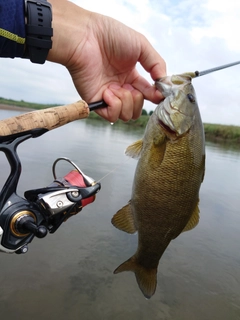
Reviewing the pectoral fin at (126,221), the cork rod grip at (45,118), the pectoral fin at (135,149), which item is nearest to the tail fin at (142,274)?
the pectoral fin at (126,221)

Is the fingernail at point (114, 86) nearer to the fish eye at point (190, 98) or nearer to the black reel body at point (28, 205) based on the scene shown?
the fish eye at point (190, 98)

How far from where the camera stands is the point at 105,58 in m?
2.58

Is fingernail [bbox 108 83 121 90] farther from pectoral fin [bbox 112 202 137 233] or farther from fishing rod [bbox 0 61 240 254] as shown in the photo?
pectoral fin [bbox 112 202 137 233]

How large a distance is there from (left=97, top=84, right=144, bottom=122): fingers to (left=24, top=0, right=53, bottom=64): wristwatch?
1.94 ft

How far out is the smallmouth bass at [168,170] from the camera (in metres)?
1.98

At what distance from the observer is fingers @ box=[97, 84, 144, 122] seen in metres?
2.44

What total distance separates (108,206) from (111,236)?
115cm

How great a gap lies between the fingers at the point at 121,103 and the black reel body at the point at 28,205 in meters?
0.70

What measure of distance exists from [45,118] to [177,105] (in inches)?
33.9

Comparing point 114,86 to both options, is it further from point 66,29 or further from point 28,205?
point 28,205

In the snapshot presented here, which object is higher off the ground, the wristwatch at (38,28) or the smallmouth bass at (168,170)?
the wristwatch at (38,28)

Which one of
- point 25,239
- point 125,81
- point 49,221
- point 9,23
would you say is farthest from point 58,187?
point 125,81

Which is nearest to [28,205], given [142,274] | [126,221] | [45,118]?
[45,118]

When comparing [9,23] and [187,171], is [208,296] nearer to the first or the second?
[187,171]
